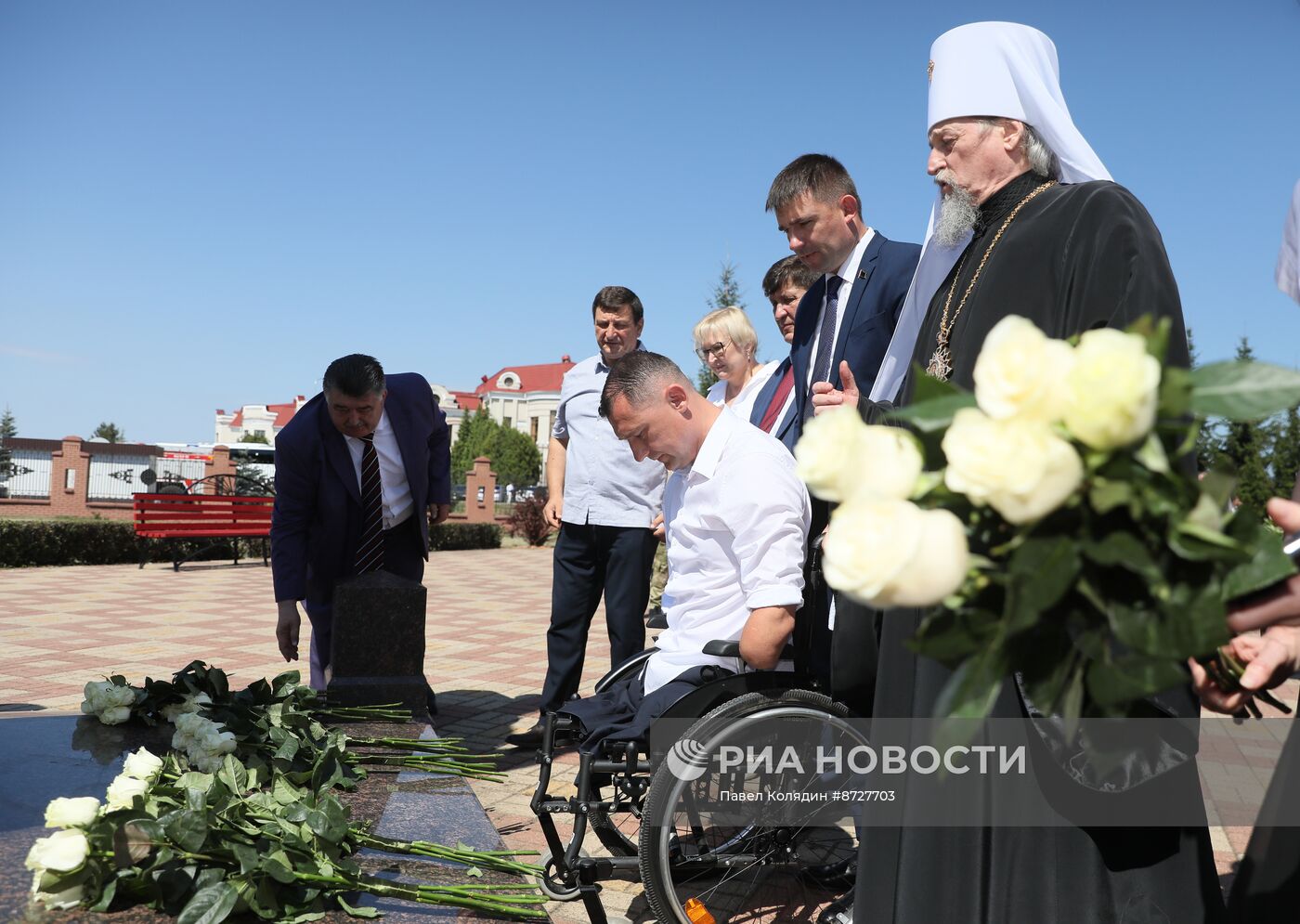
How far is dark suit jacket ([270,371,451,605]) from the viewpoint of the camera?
15.4 feet

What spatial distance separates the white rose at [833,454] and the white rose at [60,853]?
203 cm

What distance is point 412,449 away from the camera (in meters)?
4.95

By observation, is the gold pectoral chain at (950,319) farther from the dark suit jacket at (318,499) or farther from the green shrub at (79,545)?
the green shrub at (79,545)

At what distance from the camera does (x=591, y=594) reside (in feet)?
16.8

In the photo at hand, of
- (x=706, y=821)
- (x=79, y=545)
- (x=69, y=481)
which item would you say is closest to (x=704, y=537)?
(x=706, y=821)

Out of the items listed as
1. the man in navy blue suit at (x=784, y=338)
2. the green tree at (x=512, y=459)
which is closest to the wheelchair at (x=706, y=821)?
the man in navy blue suit at (x=784, y=338)

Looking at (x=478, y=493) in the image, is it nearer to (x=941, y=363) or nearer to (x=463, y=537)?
(x=463, y=537)

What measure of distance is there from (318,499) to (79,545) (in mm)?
12792

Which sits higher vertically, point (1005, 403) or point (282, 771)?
point (1005, 403)

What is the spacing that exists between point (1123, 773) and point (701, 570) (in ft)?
5.60

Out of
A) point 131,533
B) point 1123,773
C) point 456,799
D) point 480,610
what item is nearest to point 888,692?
point 1123,773

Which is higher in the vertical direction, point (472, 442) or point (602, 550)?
point (472, 442)

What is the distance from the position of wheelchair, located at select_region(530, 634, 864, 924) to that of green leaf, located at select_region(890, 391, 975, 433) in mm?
1891

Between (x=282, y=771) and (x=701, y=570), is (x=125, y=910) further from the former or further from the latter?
(x=701, y=570)
